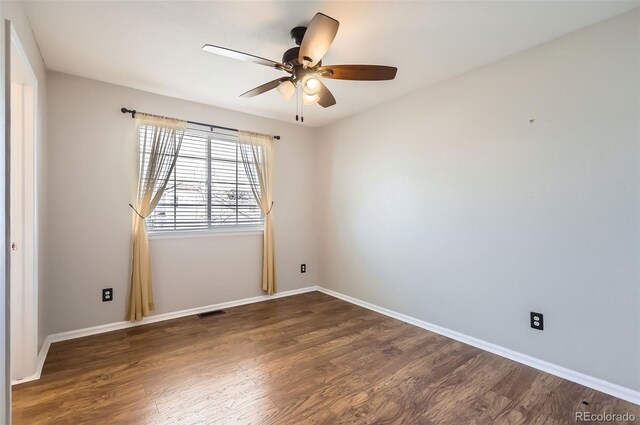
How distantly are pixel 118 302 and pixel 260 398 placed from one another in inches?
77.3

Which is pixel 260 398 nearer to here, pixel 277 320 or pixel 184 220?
pixel 277 320

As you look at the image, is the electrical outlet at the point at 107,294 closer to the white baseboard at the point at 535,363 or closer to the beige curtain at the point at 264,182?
the beige curtain at the point at 264,182

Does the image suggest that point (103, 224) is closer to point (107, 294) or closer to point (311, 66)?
point (107, 294)

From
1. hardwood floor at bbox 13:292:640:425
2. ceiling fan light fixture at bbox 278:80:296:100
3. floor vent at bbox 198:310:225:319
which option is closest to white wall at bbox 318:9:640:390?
hardwood floor at bbox 13:292:640:425

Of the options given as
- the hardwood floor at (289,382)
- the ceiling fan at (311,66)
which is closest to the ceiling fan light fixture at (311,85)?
the ceiling fan at (311,66)

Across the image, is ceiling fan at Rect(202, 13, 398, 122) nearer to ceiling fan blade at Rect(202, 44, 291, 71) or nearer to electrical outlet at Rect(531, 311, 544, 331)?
ceiling fan blade at Rect(202, 44, 291, 71)

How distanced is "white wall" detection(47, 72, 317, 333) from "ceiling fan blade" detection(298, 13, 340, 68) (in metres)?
2.09

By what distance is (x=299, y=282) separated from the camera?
424 cm

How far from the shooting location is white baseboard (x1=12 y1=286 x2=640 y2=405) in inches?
76.0

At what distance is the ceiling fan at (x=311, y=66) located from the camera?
1.66 m

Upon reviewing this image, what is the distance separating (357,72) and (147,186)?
2383mm

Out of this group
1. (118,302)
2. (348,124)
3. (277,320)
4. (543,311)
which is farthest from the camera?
(348,124)

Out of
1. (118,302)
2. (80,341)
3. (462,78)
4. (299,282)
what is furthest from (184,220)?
(462,78)

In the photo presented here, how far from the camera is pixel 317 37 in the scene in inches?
64.6
